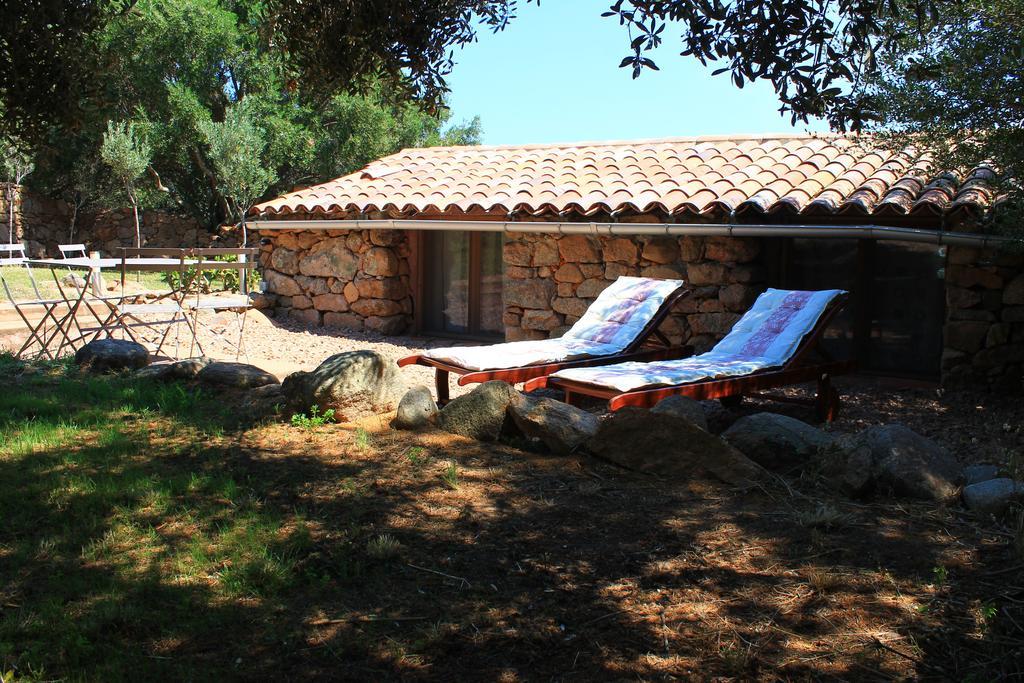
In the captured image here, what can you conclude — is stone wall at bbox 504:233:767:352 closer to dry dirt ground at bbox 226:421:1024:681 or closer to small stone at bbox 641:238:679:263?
small stone at bbox 641:238:679:263

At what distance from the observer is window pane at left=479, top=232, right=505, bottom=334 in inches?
458

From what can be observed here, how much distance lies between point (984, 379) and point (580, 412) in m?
4.99

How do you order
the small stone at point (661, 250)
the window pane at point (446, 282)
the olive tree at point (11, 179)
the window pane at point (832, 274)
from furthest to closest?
the olive tree at point (11, 179) → the window pane at point (446, 282) → the small stone at point (661, 250) → the window pane at point (832, 274)

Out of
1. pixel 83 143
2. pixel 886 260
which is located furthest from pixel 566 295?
pixel 83 143

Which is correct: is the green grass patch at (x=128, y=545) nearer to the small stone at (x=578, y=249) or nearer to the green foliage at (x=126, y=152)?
the small stone at (x=578, y=249)

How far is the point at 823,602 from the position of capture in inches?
117

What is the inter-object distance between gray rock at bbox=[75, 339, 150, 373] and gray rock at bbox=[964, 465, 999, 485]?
6.05 meters

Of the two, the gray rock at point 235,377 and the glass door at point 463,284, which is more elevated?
the glass door at point 463,284

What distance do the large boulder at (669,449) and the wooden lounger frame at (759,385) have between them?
1466mm

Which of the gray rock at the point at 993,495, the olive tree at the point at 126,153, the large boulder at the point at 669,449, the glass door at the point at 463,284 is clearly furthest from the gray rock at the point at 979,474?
the olive tree at the point at 126,153

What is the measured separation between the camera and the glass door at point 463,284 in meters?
11.7

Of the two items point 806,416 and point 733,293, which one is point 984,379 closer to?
point 806,416

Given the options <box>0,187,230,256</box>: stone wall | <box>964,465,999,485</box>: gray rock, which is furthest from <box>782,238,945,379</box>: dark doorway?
<box>0,187,230,256</box>: stone wall

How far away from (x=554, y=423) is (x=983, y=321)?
5228 millimetres
